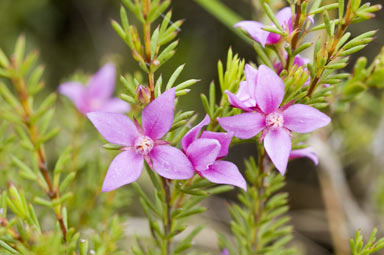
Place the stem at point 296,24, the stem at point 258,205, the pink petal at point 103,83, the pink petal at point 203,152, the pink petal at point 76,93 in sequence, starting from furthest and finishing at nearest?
1. the pink petal at point 103,83
2. the pink petal at point 76,93
3. the stem at point 258,205
4. the stem at point 296,24
5. the pink petal at point 203,152

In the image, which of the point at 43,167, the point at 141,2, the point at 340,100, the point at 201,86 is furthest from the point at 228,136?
the point at 201,86

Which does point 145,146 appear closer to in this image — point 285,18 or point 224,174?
point 224,174

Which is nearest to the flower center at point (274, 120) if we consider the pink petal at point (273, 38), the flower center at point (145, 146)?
the pink petal at point (273, 38)

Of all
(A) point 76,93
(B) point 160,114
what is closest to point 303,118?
(B) point 160,114

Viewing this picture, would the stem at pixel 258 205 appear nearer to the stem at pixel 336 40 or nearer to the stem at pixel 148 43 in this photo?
the stem at pixel 336 40

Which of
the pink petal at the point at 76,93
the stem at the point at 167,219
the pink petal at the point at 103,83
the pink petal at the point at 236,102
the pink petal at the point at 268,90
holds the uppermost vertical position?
the pink petal at the point at 103,83

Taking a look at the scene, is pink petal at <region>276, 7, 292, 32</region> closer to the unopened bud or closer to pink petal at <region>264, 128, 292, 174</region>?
pink petal at <region>264, 128, 292, 174</region>
